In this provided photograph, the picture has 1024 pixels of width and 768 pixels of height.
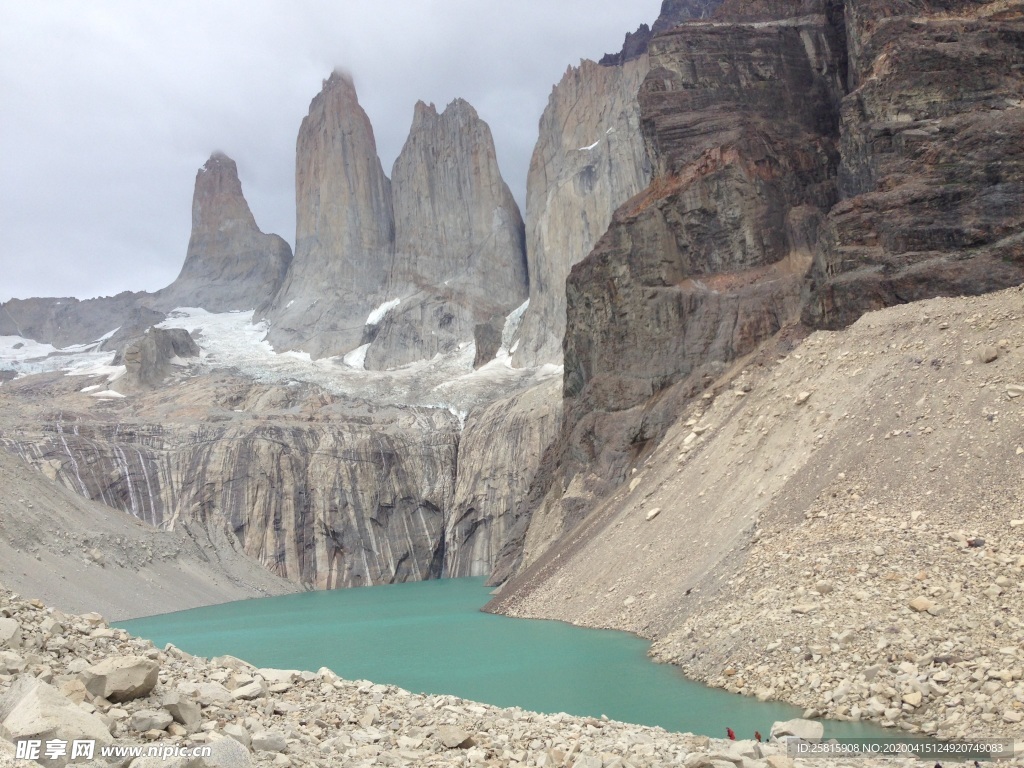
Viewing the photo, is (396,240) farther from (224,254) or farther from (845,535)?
(845,535)

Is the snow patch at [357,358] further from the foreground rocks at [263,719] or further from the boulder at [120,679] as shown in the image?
the boulder at [120,679]

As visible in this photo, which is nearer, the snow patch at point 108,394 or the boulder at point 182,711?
the boulder at point 182,711

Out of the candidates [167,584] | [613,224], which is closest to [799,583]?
[613,224]

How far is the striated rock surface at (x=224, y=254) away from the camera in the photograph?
430 ft

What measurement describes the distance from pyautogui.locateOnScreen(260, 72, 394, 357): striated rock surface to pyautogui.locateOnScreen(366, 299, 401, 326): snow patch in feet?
3.75

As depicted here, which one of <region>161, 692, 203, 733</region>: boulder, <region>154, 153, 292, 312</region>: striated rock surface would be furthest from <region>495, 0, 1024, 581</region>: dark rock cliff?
<region>154, 153, 292, 312</region>: striated rock surface

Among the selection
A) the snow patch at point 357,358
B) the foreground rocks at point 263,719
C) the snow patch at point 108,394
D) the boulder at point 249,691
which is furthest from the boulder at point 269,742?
the snow patch at point 357,358

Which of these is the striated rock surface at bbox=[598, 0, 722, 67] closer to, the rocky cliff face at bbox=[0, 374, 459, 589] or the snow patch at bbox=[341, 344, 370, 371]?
the snow patch at bbox=[341, 344, 370, 371]

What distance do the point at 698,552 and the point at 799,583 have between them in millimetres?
6595

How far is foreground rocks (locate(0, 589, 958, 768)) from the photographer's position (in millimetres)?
9039

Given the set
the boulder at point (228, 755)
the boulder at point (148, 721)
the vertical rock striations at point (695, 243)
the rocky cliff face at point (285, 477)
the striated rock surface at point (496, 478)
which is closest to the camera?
the boulder at point (228, 755)

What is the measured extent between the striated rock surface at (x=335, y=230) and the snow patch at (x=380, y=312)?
114 cm

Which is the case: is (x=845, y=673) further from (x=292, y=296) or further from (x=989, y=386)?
(x=292, y=296)

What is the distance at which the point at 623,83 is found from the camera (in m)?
89.3
